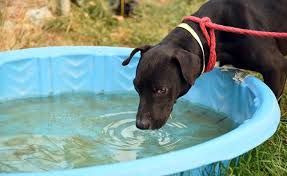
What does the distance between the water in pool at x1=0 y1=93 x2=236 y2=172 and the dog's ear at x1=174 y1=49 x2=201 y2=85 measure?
2.02 ft

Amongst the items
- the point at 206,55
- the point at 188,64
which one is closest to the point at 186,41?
the point at 206,55

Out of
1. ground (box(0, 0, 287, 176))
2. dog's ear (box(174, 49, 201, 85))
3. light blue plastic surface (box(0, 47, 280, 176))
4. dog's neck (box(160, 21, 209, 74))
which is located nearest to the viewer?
dog's ear (box(174, 49, 201, 85))

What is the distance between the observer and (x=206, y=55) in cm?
366

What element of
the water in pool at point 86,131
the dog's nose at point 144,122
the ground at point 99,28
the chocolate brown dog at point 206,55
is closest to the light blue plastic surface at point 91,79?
the water in pool at point 86,131

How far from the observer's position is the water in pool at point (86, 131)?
352cm

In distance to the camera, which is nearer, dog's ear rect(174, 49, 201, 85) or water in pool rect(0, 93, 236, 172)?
dog's ear rect(174, 49, 201, 85)

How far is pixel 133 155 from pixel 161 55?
27.0 inches

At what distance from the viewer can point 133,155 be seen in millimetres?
3539

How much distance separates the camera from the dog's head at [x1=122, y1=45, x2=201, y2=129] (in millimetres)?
3275

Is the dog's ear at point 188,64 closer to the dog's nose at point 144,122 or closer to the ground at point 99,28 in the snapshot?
the dog's nose at point 144,122

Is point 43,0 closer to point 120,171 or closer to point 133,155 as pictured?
point 133,155

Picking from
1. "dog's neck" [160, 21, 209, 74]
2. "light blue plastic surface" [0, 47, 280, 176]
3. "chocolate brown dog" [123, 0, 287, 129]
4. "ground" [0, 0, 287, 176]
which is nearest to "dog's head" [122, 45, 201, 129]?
"chocolate brown dog" [123, 0, 287, 129]

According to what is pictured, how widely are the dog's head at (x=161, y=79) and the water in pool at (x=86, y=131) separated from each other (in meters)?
0.36

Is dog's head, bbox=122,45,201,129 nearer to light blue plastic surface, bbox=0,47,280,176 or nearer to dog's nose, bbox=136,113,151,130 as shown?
dog's nose, bbox=136,113,151,130
